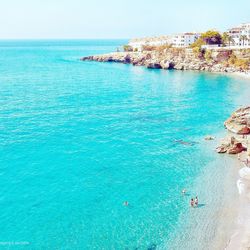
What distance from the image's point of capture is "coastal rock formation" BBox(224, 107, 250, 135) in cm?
5744

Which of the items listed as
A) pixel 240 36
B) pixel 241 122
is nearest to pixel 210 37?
pixel 240 36

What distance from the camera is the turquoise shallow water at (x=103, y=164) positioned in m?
33.0

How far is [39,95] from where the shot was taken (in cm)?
8838

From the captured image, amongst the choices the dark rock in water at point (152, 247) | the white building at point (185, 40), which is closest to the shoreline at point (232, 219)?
the dark rock in water at point (152, 247)

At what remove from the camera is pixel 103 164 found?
156 feet

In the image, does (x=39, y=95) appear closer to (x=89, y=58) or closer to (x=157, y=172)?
(x=157, y=172)

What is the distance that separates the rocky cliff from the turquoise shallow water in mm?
42340

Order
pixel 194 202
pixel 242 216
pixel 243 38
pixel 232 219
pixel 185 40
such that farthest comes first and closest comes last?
pixel 185 40 → pixel 243 38 → pixel 194 202 → pixel 242 216 → pixel 232 219

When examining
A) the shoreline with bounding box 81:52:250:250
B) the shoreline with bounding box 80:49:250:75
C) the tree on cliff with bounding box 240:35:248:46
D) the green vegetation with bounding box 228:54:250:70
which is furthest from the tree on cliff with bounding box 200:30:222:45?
the shoreline with bounding box 81:52:250:250

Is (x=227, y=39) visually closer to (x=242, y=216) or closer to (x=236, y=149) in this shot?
(x=236, y=149)

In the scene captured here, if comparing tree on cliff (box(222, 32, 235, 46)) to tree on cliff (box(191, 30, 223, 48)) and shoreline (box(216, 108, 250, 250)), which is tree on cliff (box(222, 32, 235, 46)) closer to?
tree on cliff (box(191, 30, 223, 48))

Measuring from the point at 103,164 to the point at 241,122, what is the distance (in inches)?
1035

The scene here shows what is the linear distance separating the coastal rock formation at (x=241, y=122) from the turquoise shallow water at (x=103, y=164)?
3.35 m

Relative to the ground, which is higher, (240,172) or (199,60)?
(199,60)
